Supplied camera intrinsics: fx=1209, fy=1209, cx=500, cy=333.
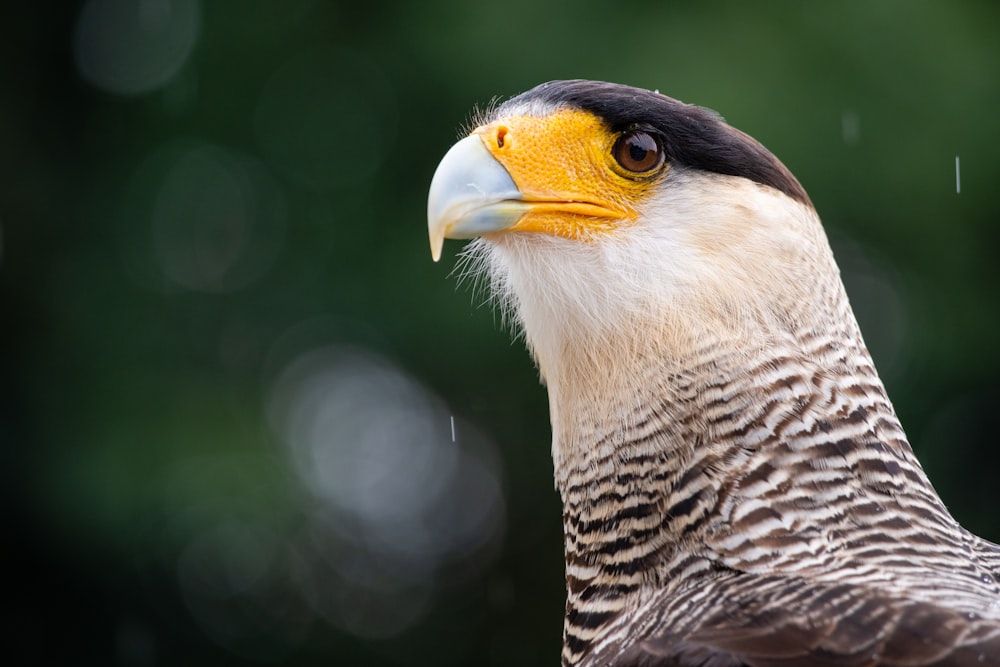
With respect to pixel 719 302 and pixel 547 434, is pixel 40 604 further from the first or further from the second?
pixel 719 302

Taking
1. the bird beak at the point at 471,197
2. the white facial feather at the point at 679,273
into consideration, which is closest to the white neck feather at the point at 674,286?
the white facial feather at the point at 679,273

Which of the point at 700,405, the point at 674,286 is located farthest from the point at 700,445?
the point at 674,286

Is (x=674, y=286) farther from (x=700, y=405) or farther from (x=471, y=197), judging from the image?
(x=471, y=197)

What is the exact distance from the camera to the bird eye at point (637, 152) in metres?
2.81

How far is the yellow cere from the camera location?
2748mm

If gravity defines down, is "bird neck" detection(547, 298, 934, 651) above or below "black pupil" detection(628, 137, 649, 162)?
below

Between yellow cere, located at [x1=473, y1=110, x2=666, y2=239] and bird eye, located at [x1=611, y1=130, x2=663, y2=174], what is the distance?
0.02 metres

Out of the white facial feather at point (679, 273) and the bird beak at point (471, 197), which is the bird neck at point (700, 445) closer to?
the white facial feather at point (679, 273)

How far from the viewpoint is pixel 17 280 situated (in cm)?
677

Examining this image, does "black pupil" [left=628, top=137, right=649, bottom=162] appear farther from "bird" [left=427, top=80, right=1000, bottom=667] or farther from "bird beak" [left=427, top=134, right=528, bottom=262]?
"bird beak" [left=427, top=134, right=528, bottom=262]

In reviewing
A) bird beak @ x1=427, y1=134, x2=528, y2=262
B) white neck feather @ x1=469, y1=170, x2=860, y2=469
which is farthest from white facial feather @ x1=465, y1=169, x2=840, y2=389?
bird beak @ x1=427, y1=134, x2=528, y2=262

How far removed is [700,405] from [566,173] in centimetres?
63

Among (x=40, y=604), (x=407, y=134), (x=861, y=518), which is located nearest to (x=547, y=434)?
(x=407, y=134)

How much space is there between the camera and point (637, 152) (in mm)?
2822
